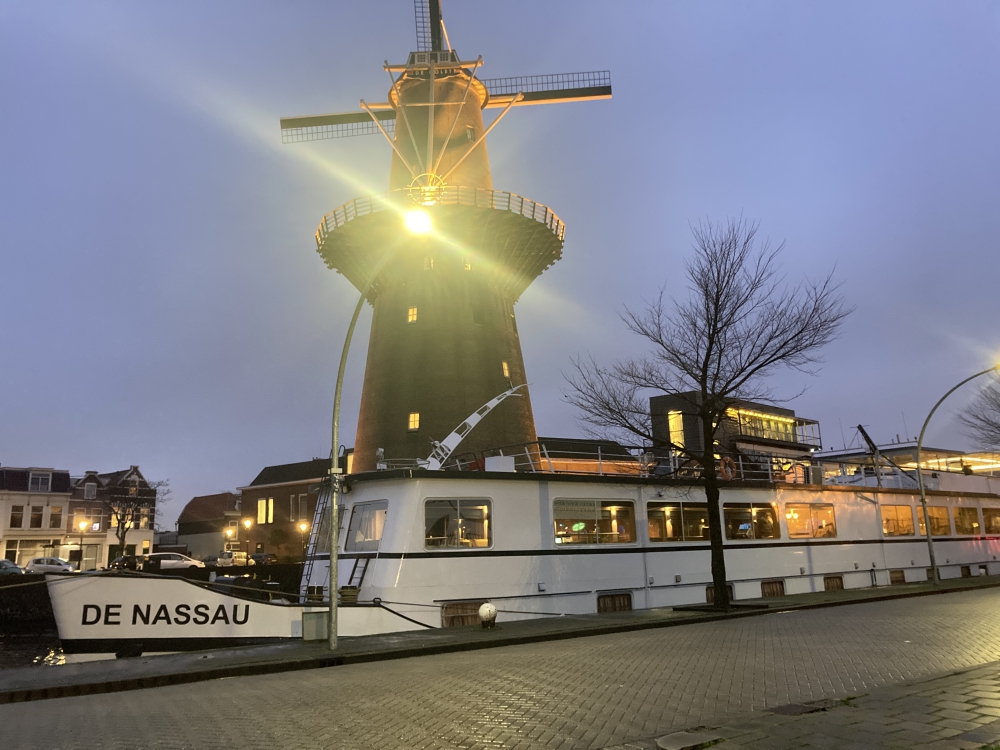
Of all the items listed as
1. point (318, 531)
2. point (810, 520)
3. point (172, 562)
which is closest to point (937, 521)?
point (810, 520)

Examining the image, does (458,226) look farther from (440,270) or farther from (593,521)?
(593,521)

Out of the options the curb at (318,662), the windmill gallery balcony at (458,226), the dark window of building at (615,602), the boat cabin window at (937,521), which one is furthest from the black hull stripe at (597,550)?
the windmill gallery balcony at (458,226)

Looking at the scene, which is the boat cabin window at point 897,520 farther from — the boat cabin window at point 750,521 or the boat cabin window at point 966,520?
the boat cabin window at point 750,521

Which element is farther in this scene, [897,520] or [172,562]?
[172,562]

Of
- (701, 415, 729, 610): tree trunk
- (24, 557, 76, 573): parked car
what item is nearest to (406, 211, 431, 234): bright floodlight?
(701, 415, 729, 610): tree trunk

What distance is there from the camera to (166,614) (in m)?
14.1

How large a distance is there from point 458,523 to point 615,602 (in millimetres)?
5372

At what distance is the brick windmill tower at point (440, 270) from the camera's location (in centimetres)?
2745

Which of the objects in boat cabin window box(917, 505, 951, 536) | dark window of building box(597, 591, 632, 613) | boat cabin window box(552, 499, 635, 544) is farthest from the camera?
boat cabin window box(917, 505, 951, 536)

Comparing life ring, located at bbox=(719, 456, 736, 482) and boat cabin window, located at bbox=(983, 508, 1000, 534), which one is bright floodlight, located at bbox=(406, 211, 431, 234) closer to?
life ring, located at bbox=(719, 456, 736, 482)

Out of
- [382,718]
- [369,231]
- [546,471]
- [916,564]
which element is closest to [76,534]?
[369,231]

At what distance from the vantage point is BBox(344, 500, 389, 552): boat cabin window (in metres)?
17.8

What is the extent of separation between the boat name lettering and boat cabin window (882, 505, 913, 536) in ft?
78.6

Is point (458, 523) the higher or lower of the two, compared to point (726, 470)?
lower
